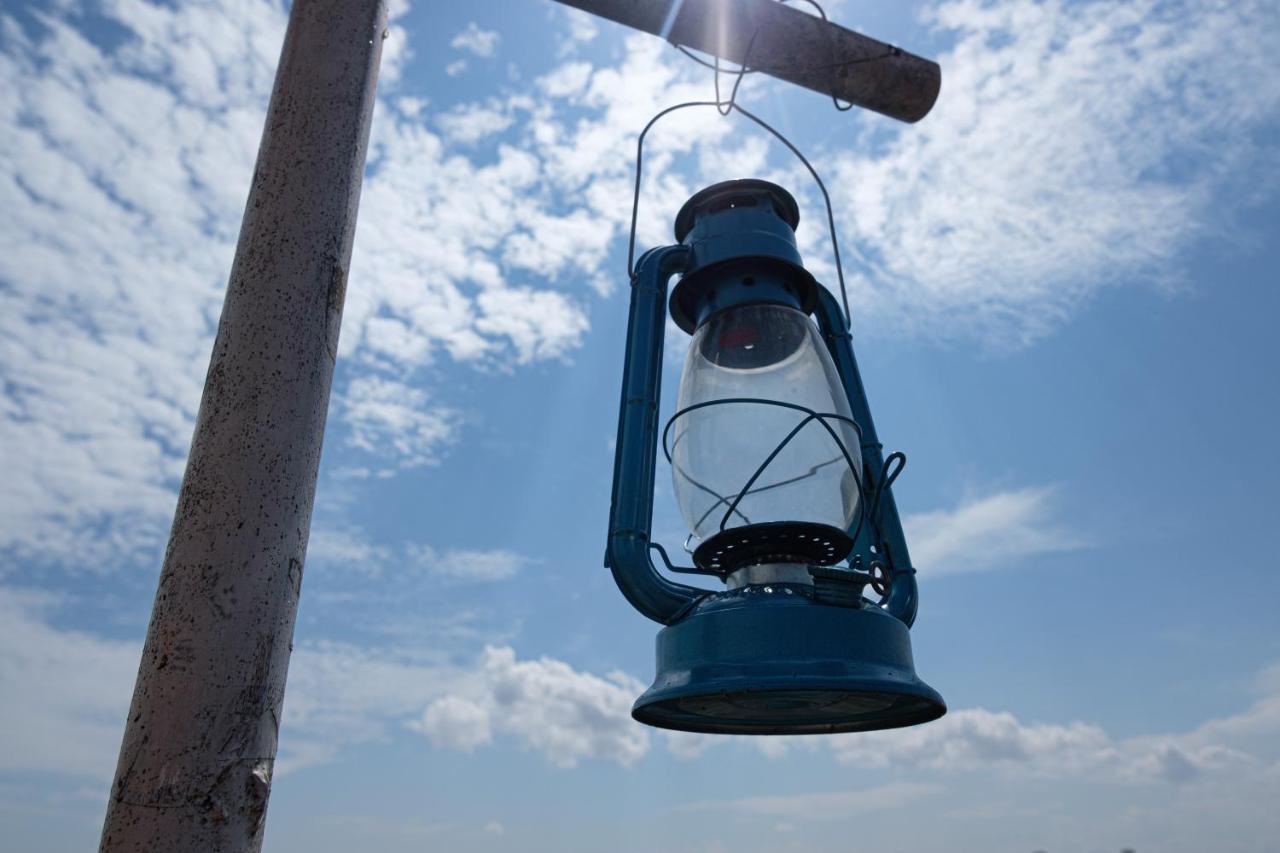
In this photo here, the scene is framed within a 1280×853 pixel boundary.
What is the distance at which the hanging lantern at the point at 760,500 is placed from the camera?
1.94 metres

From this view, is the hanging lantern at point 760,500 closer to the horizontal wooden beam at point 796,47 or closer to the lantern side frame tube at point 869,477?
the lantern side frame tube at point 869,477

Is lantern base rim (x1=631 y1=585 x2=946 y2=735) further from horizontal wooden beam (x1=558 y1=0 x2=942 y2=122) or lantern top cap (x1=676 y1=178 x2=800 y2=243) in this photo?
horizontal wooden beam (x1=558 y1=0 x2=942 y2=122)

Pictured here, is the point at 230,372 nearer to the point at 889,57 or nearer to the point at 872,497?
the point at 872,497

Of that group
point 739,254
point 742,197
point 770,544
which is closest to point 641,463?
point 770,544

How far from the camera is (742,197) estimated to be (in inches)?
102

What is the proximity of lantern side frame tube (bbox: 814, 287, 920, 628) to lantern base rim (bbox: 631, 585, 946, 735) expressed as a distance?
0.29 m

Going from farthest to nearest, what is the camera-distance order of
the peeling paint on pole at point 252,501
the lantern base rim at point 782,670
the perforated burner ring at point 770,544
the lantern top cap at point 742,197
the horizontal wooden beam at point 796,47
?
the lantern top cap at point 742,197, the horizontal wooden beam at point 796,47, the perforated burner ring at point 770,544, the lantern base rim at point 782,670, the peeling paint on pole at point 252,501

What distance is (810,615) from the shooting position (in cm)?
195

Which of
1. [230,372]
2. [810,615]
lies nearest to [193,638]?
[230,372]

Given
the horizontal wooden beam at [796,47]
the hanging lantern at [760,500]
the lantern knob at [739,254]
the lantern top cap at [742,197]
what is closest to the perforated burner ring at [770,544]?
the hanging lantern at [760,500]

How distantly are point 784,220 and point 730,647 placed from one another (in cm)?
129

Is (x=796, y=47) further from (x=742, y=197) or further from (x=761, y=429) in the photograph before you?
(x=761, y=429)

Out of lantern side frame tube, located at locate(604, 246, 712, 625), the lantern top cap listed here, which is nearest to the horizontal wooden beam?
the lantern top cap

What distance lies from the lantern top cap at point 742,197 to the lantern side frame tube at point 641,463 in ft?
0.73
